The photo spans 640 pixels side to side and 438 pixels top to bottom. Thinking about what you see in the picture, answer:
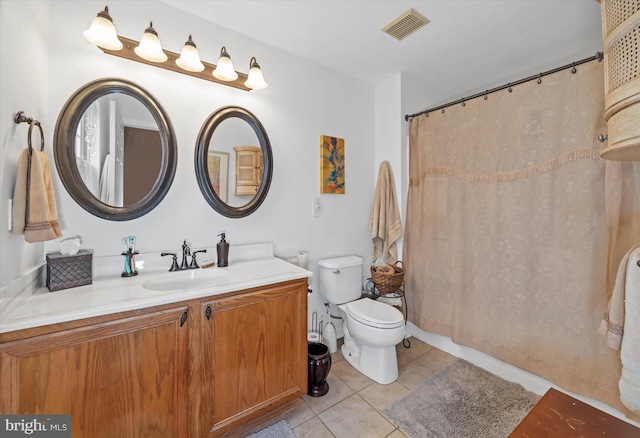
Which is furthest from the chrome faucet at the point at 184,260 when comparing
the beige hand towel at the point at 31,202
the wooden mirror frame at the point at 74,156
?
the beige hand towel at the point at 31,202

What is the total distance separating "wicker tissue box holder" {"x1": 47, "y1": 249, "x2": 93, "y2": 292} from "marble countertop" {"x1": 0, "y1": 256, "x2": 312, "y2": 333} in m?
0.03

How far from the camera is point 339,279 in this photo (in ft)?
7.16

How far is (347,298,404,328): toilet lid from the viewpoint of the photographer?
5.88ft

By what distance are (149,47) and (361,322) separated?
2.11m

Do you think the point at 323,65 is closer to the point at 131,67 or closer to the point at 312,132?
the point at 312,132

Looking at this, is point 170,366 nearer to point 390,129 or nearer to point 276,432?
point 276,432

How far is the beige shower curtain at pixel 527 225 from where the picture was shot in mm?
1474

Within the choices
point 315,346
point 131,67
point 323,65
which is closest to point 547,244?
point 315,346

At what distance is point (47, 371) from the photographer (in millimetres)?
937

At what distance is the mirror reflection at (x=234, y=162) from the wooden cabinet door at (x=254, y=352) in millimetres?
773

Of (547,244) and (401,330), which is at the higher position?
(547,244)

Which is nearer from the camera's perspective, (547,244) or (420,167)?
(547,244)

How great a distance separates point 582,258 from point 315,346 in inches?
68.9

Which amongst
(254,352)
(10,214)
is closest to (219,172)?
(10,214)
